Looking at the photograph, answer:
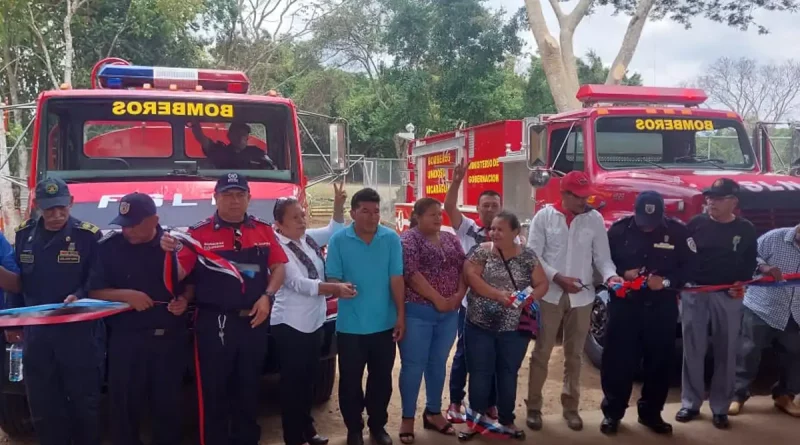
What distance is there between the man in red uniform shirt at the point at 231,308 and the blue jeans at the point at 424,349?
923 millimetres

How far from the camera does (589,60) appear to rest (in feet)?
83.5

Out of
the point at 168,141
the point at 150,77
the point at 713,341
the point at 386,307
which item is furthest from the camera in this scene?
the point at 150,77

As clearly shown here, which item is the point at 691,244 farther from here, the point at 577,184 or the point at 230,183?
the point at 230,183

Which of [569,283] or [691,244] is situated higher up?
[691,244]

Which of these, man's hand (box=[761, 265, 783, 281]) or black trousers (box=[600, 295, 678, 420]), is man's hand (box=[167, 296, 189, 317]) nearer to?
black trousers (box=[600, 295, 678, 420])


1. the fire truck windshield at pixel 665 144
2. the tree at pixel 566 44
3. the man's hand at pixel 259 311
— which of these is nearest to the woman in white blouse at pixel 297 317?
the man's hand at pixel 259 311

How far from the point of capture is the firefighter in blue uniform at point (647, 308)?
4664 mm

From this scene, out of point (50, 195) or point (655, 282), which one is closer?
point (50, 195)

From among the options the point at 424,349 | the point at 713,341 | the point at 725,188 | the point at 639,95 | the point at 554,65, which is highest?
the point at 554,65

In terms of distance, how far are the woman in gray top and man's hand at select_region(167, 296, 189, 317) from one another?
174 centimetres

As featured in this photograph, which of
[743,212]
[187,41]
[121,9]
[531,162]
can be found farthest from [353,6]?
[743,212]

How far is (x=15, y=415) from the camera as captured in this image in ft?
15.0

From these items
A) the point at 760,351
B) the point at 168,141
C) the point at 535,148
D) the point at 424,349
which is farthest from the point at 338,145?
the point at 760,351

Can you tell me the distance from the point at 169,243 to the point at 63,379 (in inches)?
38.5
